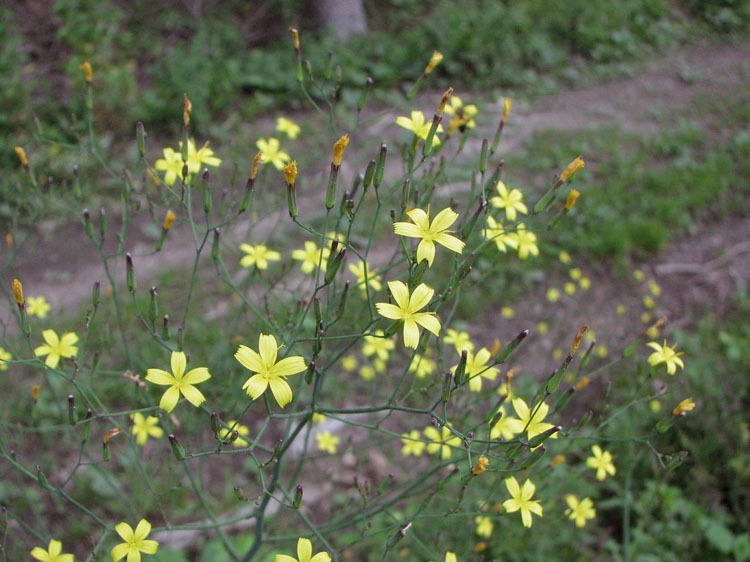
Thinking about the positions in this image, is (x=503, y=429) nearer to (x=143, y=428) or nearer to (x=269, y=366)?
(x=269, y=366)

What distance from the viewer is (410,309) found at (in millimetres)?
1493

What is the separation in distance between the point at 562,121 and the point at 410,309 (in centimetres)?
585

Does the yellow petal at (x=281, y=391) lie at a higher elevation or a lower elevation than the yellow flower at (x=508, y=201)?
lower

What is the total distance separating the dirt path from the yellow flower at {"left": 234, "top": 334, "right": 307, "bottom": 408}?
1789mm

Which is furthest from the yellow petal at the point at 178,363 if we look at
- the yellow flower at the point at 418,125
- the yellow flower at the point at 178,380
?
the yellow flower at the point at 418,125

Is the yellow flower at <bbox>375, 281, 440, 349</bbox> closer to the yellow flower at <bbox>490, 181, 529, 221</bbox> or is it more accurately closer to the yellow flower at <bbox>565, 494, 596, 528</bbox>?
the yellow flower at <bbox>490, 181, 529, 221</bbox>

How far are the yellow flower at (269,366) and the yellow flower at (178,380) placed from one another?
0.37 ft

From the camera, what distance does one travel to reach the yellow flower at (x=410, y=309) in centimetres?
144

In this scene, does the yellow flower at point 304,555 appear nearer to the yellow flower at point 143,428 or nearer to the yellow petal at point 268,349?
the yellow petal at point 268,349

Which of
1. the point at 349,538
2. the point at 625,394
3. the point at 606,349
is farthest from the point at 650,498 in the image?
the point at 349,538

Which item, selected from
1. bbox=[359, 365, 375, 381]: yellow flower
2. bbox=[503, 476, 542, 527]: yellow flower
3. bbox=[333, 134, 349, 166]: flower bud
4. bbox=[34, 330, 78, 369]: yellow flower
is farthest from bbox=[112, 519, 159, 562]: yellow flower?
bbox=[359, 365, 375, 381]: yellow flower

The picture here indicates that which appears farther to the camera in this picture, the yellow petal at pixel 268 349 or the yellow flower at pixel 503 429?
the yellow flower at pixel 503 429

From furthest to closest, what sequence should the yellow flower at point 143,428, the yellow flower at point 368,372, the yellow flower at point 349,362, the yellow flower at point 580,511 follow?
the yellow flower at point 349,362 < the yellow flower at point 368,372 < the yellow flower at point 580,511 < the yellow flower at point 143,428

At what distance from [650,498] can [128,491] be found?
2.73 metres
